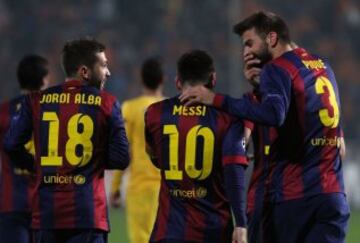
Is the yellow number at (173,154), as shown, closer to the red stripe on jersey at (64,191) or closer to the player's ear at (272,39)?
the red stripe on jersey at (64,191)

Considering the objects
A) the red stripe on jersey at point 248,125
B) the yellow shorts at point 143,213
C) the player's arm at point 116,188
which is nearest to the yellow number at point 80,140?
the red stripe on jersey at point 248,125

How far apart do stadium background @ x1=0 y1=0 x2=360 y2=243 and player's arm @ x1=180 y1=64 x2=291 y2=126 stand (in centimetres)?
1144

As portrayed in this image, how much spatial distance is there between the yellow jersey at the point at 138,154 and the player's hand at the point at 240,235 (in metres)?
3.99

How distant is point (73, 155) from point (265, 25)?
4.04ft

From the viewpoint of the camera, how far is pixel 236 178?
594cm

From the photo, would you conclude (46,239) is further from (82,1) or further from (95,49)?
(82,1)

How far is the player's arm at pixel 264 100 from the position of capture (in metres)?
5.68

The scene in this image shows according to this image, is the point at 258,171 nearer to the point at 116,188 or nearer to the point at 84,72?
the point at 84,72

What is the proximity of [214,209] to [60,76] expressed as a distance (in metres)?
11.9

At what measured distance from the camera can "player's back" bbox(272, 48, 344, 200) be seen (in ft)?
19.5

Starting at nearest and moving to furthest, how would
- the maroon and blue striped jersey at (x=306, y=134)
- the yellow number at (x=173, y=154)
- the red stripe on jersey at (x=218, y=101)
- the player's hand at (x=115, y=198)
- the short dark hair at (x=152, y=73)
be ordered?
1. the red stripe on jersey at (x=218, y=101)
2. the maroon and blue striped jersey at (x=306, y=134)
3. the yellow number at (x=173, y=154)
4. the player's hand at (x=115, y=198)
5. the short dark hair at (x=152, y=73)

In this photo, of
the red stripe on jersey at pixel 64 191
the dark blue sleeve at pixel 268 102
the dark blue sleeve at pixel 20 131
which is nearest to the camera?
the dark blue sleeve at pixel 268 102

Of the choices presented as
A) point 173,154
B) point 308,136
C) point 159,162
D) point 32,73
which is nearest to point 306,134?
point 308,136

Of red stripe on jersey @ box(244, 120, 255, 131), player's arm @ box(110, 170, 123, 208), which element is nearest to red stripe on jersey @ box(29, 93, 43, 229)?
red stripe on jersey @ box(244, 120, 255, 131)
